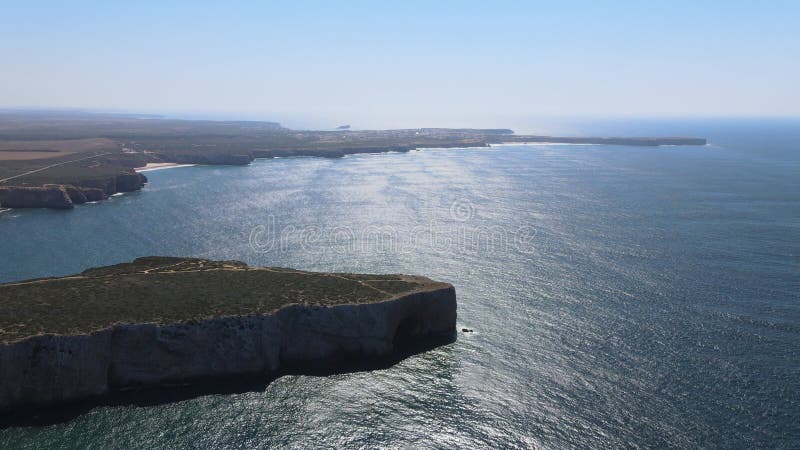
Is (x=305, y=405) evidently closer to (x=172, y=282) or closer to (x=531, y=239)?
(x=172, y=282)

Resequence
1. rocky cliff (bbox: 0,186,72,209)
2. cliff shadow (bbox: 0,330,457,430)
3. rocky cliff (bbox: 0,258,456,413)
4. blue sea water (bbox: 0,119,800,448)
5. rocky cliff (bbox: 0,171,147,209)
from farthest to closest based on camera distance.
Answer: rocky cliff (bbox: 0,171,147,209)
rocky cliff (bbox: 0,186,72,209)
rocky cliff (bbox: 0,258,456,413)
cliff shadow (bbox: 0,330,457,430)
blue sea water (bbox: 0,119,800,448)

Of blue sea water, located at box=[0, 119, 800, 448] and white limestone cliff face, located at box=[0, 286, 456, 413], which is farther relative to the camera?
white limestone cliff face, located at box=[0, 286, 456, 413]

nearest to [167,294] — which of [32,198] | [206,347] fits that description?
[206,347]

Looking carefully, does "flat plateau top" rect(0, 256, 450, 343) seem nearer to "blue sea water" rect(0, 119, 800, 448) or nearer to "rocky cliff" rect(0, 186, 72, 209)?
"blue sea water" rect(0, 119, 800, 448)

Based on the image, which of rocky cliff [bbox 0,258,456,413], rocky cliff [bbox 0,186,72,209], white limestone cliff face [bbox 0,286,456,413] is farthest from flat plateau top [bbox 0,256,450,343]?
rocky cliff [bbox 0,186,72,209]

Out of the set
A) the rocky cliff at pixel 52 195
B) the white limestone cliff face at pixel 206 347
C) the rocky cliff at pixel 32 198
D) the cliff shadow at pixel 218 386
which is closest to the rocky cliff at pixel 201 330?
the white limestone cliff face at pixel 206 347

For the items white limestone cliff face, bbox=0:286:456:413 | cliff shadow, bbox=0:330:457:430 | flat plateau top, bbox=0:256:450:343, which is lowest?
cliff shadow, bbox=0:330:457:430
